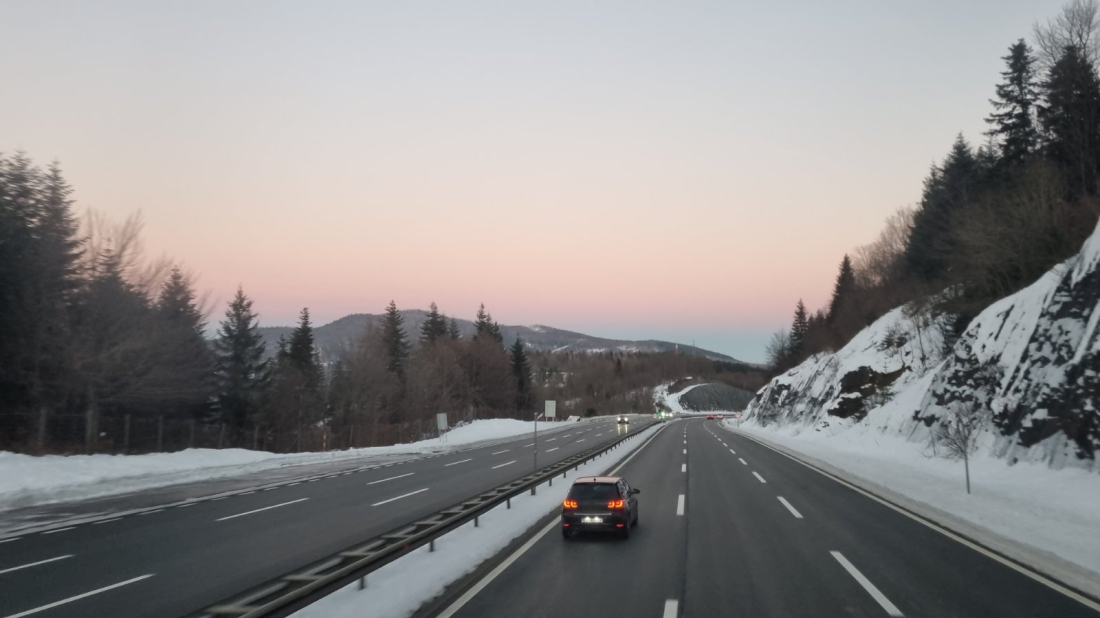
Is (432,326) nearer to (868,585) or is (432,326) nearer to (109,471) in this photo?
(109,471)

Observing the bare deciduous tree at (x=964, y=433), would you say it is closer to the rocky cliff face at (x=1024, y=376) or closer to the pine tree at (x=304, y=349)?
the rocky cliff face at (x=1024, y=376)

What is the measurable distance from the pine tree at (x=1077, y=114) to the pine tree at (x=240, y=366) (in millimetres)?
55659

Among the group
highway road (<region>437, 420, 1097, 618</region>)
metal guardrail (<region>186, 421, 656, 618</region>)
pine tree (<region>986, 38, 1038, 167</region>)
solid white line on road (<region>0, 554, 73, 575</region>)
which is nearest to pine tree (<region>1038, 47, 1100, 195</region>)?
pine tree (<region>986, 38, 1038, 167</region>)

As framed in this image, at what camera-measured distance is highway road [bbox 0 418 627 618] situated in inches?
386

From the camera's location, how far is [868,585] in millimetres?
9961

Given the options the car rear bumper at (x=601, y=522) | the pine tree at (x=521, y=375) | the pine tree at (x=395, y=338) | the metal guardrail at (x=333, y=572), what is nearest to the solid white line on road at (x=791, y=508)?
the car rear bumper at (x=601, y=522)

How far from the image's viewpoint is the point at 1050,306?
23.6 metres

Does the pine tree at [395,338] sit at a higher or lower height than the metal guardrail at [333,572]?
higher

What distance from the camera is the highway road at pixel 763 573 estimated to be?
8.80 metres


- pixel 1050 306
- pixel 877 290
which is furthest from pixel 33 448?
pixel 877 290

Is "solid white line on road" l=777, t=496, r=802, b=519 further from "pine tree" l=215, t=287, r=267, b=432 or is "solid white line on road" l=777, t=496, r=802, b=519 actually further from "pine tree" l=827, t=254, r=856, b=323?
"pine tree" l=827, t=254, r=856, b=323

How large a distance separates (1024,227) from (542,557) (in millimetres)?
28874

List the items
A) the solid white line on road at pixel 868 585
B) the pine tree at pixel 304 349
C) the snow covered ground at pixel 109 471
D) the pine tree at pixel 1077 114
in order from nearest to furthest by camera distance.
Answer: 1. the solid white line on road at pixel 868 585
2. the snow covered ground at pixel 109 471
3. the pine tree at pixel 1077 114
4. the pine tree at pixel 304 349

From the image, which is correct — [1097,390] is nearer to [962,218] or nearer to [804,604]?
[804,604]
